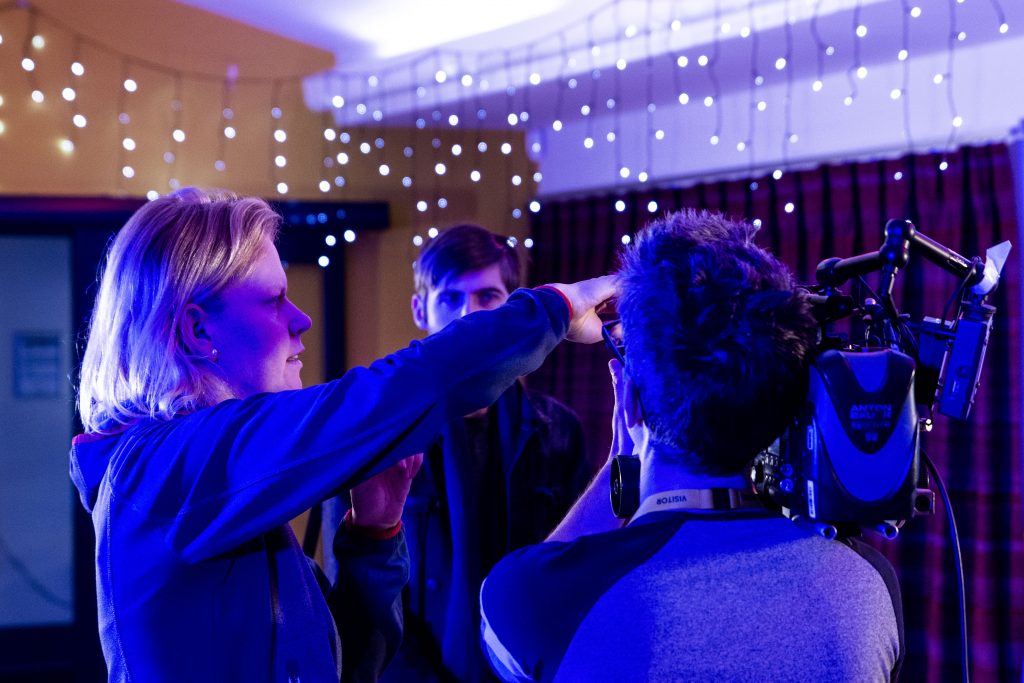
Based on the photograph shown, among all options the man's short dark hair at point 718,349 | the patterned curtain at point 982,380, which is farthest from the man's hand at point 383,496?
the patterned curtain at point 982,380

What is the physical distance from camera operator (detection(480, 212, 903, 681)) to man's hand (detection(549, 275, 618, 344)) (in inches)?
4.7

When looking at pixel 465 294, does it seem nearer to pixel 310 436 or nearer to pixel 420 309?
pixel 420 309

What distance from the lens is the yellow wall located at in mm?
3479

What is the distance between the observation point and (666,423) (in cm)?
90

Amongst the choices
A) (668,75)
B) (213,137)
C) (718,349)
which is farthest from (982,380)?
(213,137)

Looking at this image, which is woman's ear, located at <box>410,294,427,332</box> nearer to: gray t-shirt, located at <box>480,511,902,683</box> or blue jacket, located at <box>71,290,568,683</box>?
blue jacket, located at <box>71,290,568,683</box>

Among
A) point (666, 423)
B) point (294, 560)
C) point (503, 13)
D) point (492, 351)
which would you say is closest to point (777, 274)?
point (666, 423)

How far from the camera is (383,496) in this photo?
4.15 ft

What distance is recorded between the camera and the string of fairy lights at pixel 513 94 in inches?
116

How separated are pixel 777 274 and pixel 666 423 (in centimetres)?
18

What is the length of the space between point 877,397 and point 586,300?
349 millimetres

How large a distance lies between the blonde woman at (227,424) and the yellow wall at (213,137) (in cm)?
269

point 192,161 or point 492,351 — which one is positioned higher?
point 192,161

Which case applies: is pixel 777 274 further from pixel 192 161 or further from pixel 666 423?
pixel 192 161
